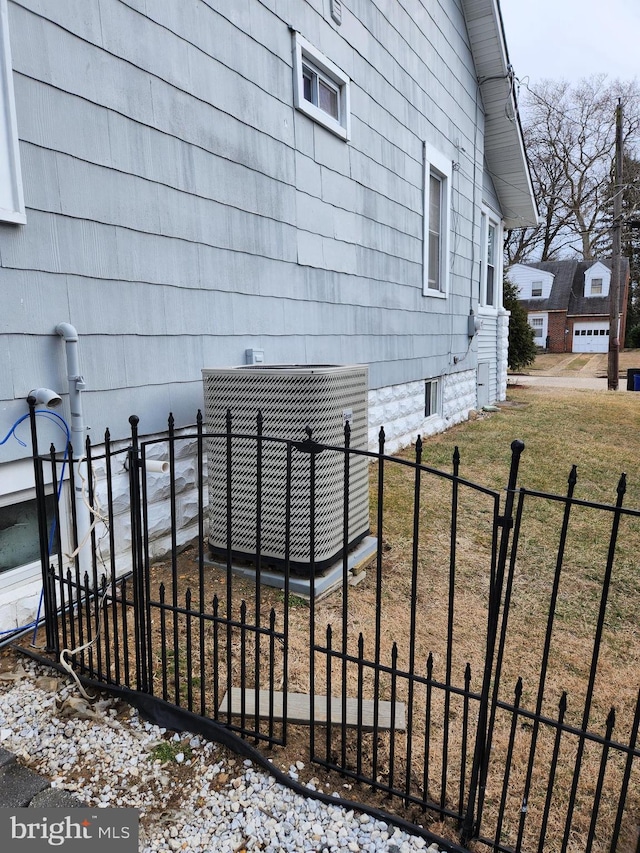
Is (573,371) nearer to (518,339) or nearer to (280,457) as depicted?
(518,339)

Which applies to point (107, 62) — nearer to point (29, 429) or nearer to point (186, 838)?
point (29, 429)

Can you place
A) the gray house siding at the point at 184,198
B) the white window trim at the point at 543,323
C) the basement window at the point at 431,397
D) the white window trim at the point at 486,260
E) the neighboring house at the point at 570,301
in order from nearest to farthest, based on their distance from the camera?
the gray house siding at the point at 184,198, the basement window at the point at 431,397, the white window trim at the point at 486,260, the neighboring house at the point at 570,301, the white window trim at the point at 543,323

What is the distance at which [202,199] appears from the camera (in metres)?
3.77

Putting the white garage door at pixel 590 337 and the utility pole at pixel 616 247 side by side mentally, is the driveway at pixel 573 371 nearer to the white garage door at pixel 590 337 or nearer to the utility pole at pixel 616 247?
the utility pole at pixel 616 247

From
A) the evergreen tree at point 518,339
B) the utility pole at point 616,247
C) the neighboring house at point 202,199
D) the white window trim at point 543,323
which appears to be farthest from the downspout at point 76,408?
the white window trim at point 543,323

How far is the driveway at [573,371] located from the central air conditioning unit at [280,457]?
1460 centimetres

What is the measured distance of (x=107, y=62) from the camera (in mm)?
3062

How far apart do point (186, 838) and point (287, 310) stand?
3.78 meters

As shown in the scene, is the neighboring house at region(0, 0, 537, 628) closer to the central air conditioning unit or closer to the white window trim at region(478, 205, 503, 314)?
the central air conditioning unit

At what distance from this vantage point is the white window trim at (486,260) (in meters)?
10.5

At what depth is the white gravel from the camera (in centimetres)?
178

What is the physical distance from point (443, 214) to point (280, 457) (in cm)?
632

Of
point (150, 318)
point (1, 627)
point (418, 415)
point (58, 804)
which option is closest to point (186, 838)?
point (58, 804)

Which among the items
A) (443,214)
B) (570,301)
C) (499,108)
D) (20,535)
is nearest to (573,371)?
(570,301)
